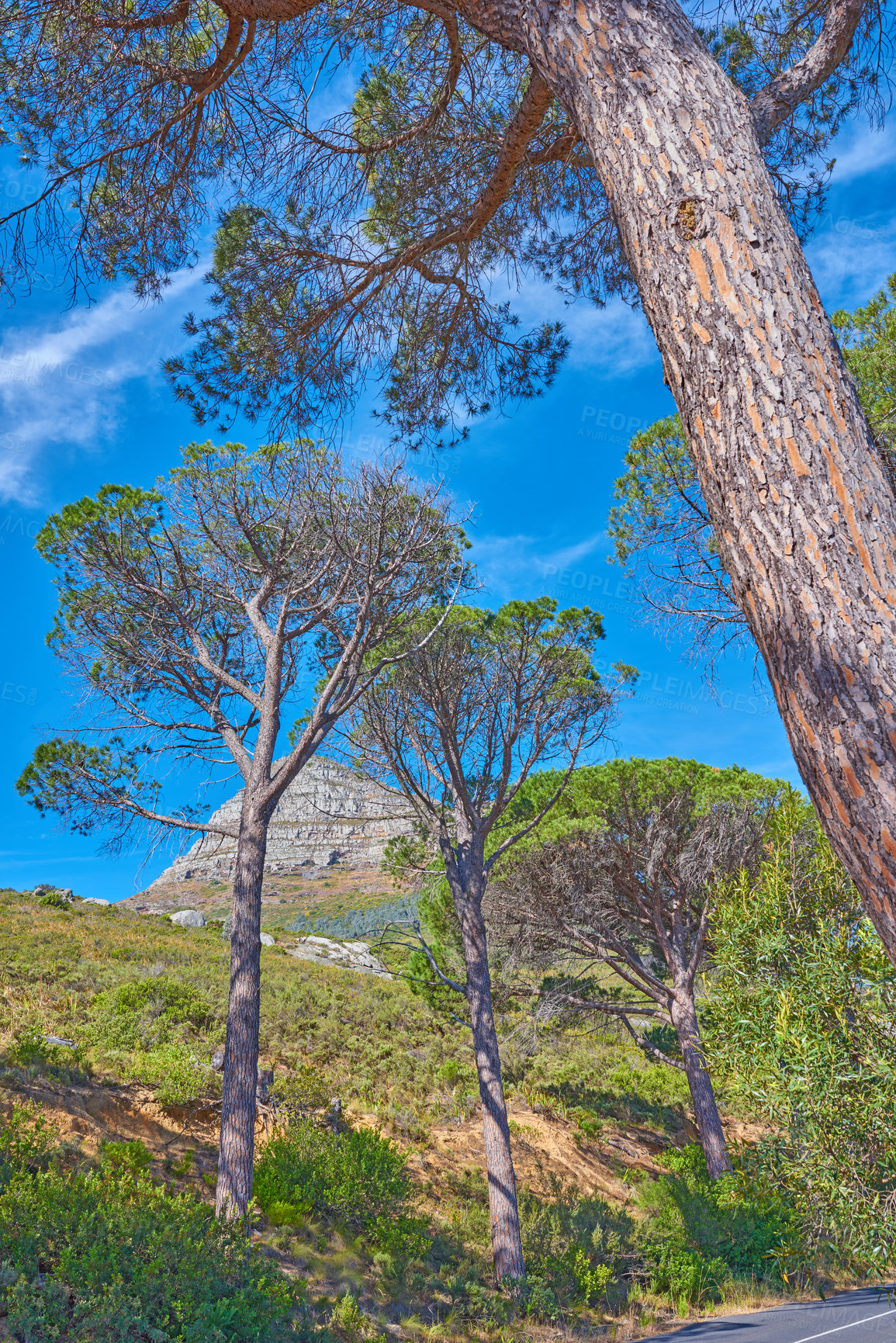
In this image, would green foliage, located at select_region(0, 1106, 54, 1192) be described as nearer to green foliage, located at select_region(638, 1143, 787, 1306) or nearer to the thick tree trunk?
the thick tree trunk

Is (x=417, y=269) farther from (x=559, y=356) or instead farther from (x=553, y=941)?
(x=553, y=941)

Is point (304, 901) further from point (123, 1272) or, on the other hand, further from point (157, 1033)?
point (123, 1272)

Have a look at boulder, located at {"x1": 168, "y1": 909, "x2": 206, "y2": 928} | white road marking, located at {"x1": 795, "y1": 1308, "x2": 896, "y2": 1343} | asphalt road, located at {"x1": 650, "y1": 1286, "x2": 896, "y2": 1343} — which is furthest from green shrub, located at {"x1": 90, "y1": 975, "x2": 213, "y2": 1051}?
boulder, located at {"x1": 168, "y1": 909, "x2": 206, "y2": 928}

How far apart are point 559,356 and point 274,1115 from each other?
11045 mm

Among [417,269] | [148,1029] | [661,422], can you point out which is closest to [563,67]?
[417,269]

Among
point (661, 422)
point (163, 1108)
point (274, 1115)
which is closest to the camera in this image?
point (661, 422)

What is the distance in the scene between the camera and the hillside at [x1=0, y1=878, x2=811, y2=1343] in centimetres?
831

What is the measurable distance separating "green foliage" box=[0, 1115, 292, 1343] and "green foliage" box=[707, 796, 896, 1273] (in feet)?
14.0

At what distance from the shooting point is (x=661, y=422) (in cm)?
903

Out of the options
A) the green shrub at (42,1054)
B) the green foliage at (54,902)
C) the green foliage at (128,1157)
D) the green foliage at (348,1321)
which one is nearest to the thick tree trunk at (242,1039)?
the green foliage at (348,1321)

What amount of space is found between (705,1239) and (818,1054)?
25.4 ft

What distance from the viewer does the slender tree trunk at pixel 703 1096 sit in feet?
40.8

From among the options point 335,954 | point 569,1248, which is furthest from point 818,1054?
point 335,954

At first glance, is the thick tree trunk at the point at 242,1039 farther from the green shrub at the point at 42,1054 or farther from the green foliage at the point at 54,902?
the green foliage at the point at 54,902
